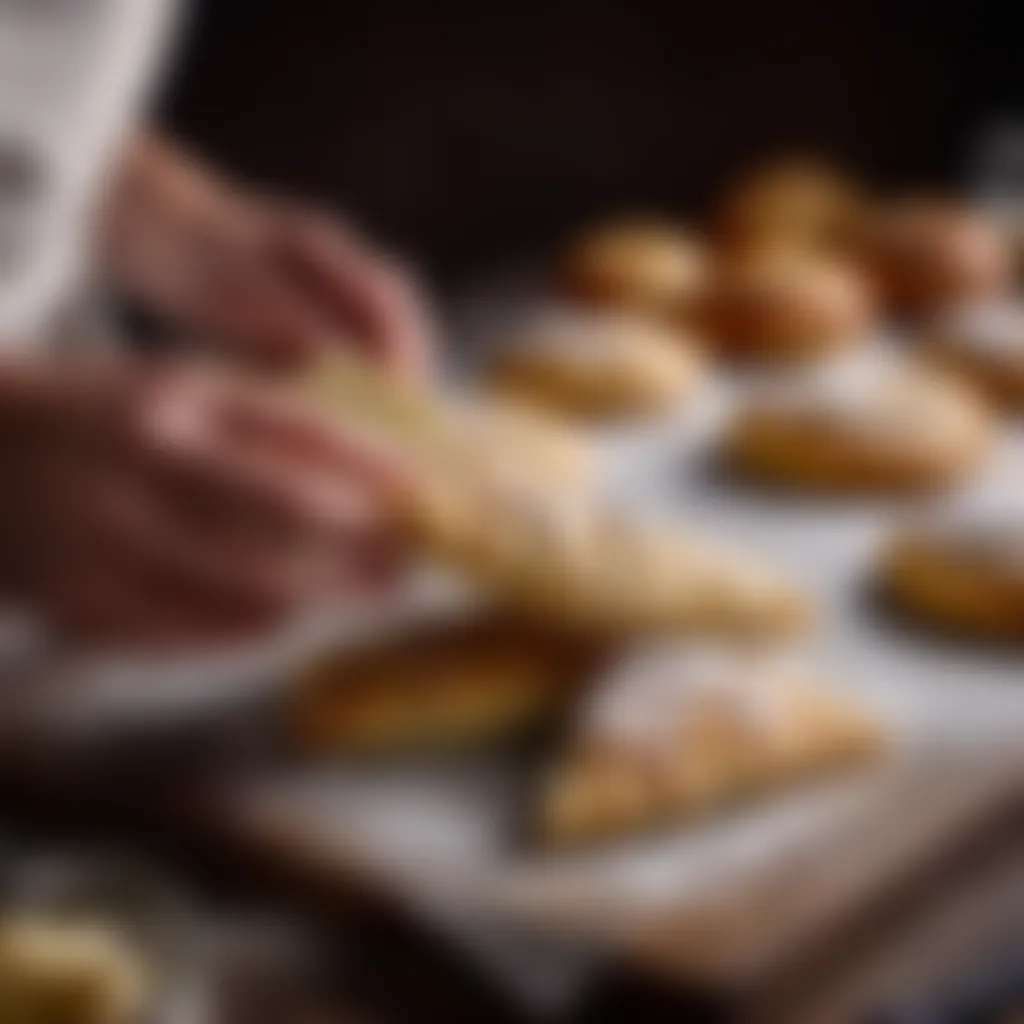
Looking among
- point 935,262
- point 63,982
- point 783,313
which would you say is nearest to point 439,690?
point 63,982

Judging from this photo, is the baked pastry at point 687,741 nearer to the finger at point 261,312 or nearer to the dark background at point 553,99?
the finger at point 261,312

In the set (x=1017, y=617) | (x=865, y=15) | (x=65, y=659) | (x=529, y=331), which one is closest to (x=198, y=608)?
(x=65, y=659)

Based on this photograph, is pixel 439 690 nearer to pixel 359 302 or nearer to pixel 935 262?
pixel 359 302

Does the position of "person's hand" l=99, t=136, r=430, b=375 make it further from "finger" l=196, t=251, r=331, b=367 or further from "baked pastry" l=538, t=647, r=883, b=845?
"baked pastry" l=538, t=647, r=883, b=845

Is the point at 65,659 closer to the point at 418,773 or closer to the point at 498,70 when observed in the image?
the point at 418,773

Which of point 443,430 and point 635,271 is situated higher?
point 635,271

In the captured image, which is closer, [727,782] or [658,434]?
[727,782]

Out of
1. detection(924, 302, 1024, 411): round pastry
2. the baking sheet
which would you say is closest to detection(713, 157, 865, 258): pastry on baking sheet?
detection(924, 302, 1024, 411): round pastry
